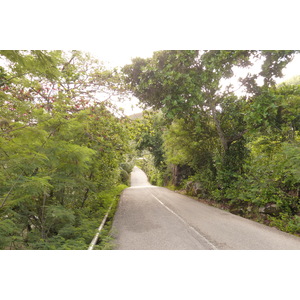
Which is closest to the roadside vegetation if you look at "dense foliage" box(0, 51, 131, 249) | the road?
"dense foliage" box(0, 51, 131, 249)

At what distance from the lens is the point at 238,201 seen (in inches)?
377

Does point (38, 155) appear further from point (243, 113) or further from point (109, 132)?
point (243, 113)

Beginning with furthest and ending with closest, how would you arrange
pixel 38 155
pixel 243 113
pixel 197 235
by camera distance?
pixel 243 113, pixel 197 235, pixel 38 155

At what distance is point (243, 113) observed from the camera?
862cm

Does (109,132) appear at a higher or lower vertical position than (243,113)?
lower

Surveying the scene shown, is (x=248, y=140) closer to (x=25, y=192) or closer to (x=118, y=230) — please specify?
(x=118, y=230)

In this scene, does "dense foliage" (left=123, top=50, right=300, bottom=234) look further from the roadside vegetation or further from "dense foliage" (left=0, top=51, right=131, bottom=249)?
"dense foliage" (left=0, top=51, right=131, bottom=249)

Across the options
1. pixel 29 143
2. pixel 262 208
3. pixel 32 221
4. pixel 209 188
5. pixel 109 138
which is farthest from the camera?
pixel 209 188

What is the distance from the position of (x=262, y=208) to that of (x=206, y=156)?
6763 millimetres

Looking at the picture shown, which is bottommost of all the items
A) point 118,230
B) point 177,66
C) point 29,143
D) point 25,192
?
point 118,230

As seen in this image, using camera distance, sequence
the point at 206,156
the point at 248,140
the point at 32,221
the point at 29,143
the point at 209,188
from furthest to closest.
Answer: the point at 206,156, the point at 209,188, the point at 248,140, the point at 32,221, the point at 29,143

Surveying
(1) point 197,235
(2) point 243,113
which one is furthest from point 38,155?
(2) point 243,113

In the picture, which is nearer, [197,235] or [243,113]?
[197,235]

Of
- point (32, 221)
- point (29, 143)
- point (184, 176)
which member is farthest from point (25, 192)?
point (184, 176)
